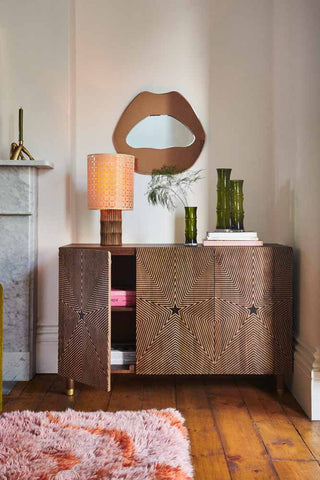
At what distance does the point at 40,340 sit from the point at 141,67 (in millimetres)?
1695

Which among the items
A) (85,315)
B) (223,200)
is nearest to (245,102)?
(223,200)

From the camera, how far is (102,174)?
2.88m

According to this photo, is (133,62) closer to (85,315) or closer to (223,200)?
(223,200)

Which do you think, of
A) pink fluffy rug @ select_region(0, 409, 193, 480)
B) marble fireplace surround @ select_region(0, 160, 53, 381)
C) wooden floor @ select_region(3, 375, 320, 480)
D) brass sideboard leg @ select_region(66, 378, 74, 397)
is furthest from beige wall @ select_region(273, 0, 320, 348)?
marble fireplace surround @ select_region(0, 160, 53, 381)

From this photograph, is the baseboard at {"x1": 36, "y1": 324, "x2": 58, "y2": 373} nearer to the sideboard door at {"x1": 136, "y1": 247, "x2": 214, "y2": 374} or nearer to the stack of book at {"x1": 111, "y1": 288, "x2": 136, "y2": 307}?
the stack of book at {"x1": 111, "y1": 288, "x2": 136, "y2": 307}

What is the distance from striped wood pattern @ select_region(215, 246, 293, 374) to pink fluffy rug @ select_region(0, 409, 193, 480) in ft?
1.60

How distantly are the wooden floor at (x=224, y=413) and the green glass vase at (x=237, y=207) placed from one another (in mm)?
863

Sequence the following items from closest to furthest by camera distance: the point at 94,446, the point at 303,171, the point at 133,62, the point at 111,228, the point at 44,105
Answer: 1. the point at 94,446
2. the point at 303,171
3. the point at 111,228
4. the point at 44,105
5. the point at 133,62

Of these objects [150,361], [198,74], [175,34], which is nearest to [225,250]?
[150,361]

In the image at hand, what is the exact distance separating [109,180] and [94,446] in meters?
1.34

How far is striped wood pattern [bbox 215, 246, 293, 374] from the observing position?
2.74 meters

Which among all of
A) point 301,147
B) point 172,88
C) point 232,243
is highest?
point 172,88

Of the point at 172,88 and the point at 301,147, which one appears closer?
the point at 301,147

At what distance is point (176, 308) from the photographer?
2.75 metres
